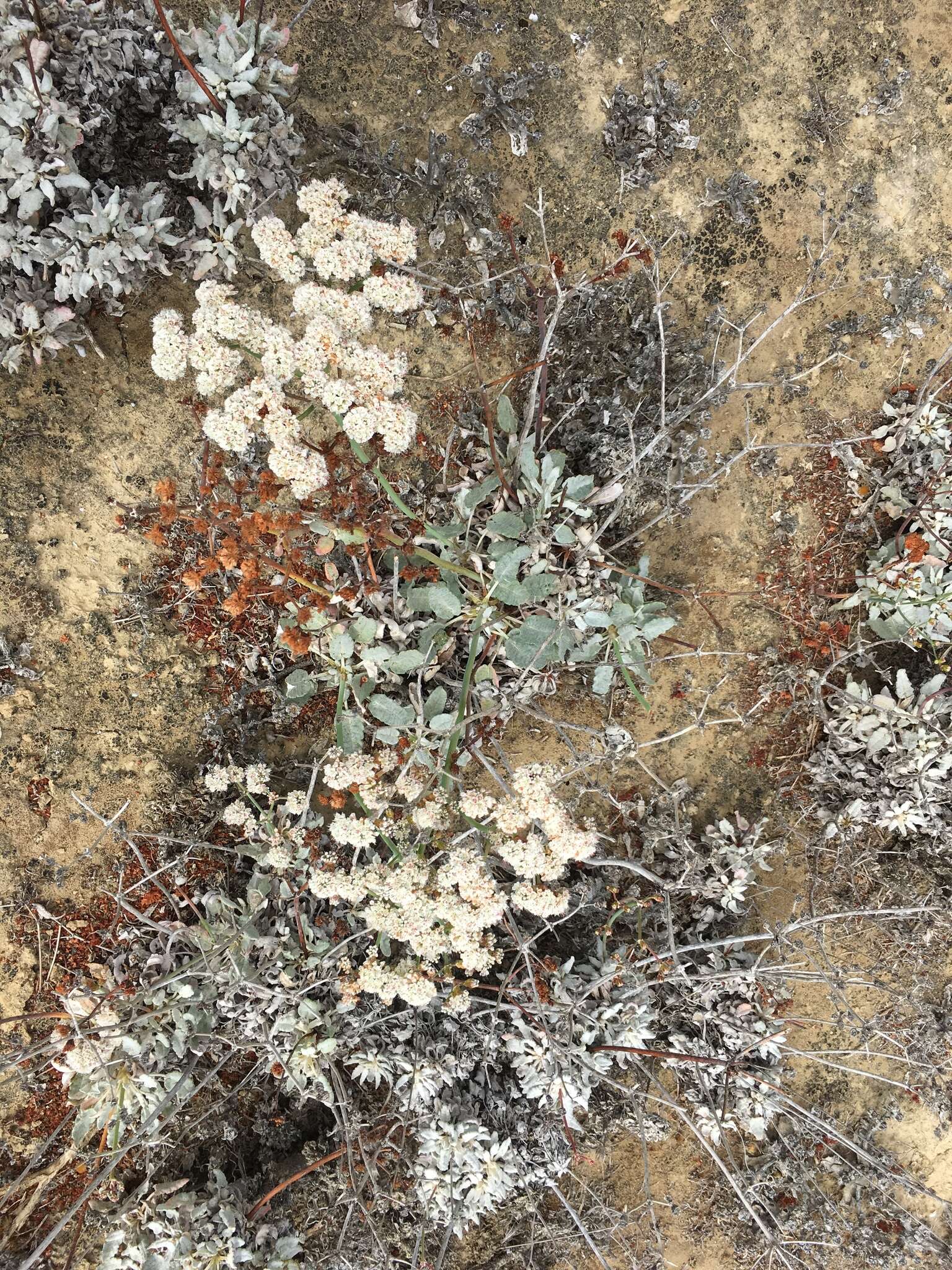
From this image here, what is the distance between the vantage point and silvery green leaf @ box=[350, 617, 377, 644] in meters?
3.29

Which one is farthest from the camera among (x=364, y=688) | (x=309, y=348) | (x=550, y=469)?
(x=364, y=688)

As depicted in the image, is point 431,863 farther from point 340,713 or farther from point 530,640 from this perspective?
point 530,640

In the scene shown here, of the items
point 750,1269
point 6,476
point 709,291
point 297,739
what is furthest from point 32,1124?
point 709,291

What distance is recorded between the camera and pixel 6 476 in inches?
141

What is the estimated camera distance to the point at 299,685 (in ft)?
11.0

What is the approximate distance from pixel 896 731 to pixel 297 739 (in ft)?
9.51

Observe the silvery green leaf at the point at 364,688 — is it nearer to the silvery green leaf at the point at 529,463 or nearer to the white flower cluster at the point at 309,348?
the white flower cluster at the point at 309,348

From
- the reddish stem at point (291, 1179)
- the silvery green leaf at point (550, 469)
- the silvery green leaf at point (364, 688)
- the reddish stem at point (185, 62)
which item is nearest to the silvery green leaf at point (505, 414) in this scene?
the silvery green leaf at point (550, 469)

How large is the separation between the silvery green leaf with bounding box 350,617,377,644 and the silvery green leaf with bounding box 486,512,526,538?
629 mm

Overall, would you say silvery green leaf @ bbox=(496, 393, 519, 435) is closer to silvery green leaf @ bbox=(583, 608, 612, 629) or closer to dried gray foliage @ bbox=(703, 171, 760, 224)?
silvery green leaf @ bbox=(583, 608, 612, 629)

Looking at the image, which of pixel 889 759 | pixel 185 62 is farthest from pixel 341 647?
pixel 889 759

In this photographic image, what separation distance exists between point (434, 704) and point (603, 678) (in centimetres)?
78

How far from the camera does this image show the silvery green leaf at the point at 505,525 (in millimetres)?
3162

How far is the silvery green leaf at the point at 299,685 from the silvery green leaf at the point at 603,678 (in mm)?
1234
